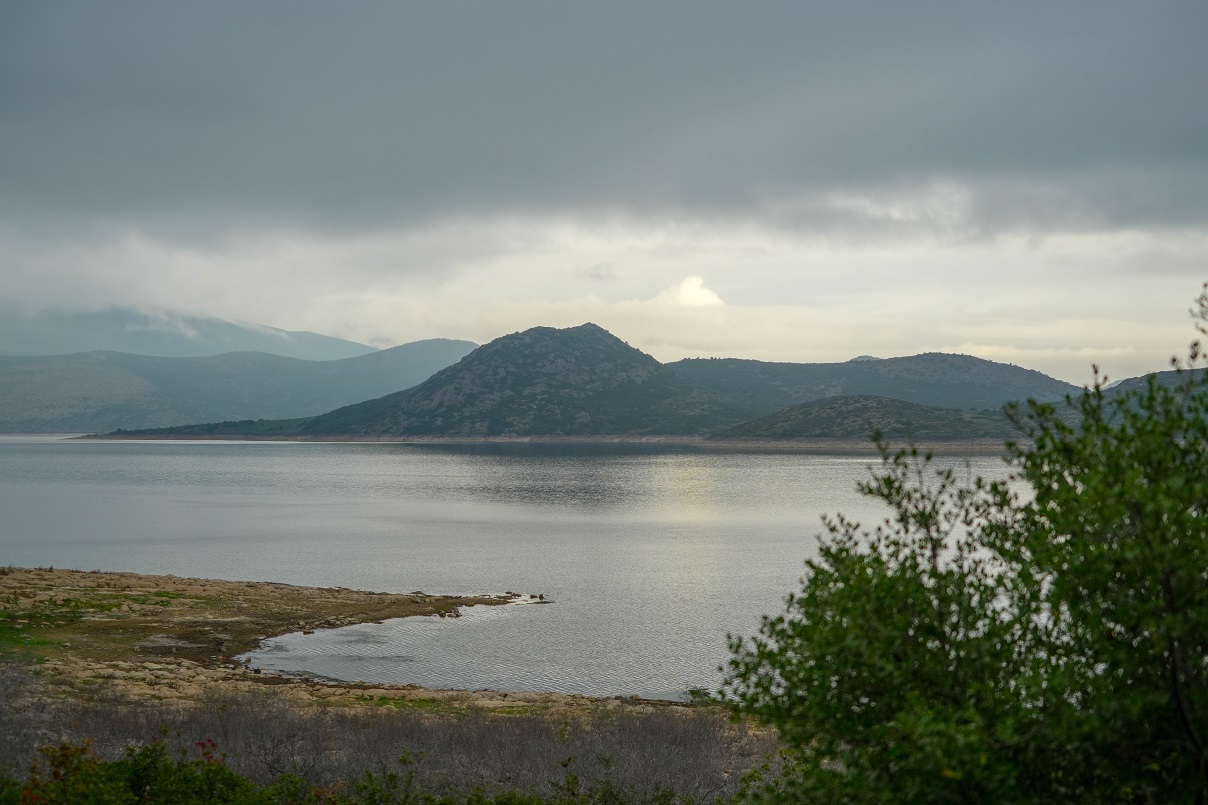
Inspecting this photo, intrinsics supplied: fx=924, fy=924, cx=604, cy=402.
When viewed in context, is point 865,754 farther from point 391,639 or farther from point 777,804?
point 391,639

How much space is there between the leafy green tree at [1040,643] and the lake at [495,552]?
2725 centimetres

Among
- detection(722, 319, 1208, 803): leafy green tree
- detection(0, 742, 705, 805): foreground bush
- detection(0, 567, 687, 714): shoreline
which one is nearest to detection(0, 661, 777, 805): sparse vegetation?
detection(0, 742, 705, 805): foreground bush

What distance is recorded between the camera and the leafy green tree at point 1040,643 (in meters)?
7.95

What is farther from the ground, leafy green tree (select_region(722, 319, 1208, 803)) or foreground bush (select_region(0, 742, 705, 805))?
leafy green tree (select_region(722, 319, 1208, 803))

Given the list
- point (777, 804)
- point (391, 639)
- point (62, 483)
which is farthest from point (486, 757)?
point (62, 483)

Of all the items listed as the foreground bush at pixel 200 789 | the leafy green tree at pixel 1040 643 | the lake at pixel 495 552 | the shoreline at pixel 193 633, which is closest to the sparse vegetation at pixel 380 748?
the foreground bush at pixel 200 789

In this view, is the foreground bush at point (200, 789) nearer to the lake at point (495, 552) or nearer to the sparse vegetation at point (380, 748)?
the sparse vegetation at point (380, 748)

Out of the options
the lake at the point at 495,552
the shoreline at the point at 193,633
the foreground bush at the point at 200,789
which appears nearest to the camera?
the foreground bush at the point at 200,789

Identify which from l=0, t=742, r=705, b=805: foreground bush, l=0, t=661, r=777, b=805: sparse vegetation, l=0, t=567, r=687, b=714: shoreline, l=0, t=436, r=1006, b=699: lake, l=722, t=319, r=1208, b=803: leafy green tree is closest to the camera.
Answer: l=722, t=319, r=1208, b=803: leafy green tree

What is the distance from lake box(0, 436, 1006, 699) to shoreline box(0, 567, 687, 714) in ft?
8.41

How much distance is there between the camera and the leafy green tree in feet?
26.1

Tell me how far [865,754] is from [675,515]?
103 meters

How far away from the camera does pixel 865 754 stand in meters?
9.23

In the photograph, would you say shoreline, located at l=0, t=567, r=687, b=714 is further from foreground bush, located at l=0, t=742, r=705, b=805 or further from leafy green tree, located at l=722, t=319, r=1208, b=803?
leafy green tree, located at l=722, t=319, r=1208, b=803
